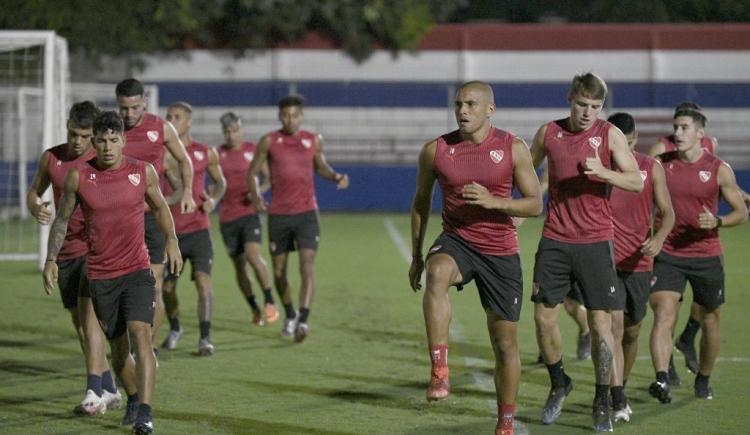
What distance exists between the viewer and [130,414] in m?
8.49

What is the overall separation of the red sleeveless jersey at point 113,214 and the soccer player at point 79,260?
62 centimetres

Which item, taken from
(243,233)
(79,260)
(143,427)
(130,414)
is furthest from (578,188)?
(243,233)

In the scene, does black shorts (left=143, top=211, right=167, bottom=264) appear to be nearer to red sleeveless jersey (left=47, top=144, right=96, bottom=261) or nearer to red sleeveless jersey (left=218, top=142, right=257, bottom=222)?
red sleeveless jersey (left=47, top=144, right=96, bottom=261)

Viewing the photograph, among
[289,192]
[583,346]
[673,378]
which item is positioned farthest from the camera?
[289,192]

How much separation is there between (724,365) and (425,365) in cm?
251

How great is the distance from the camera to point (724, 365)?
10.9m

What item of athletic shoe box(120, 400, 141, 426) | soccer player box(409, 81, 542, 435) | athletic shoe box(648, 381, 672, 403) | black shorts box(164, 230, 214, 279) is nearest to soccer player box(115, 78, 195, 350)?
black shorts box(164, 230, 214, 279)

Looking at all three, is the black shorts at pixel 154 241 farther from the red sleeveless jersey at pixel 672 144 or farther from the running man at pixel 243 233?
the red sleeveless jersey at pixel 672 144

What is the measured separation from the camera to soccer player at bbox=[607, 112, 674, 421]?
8.70 metres

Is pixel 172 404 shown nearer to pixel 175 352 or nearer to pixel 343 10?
pixel 175 352

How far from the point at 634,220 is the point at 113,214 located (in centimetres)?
366

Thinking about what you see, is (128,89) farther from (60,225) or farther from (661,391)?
(661,391)

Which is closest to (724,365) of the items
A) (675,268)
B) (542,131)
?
(675,268)

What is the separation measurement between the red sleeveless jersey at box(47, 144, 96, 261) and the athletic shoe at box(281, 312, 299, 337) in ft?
12.1
